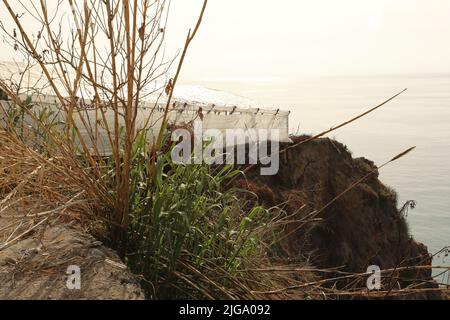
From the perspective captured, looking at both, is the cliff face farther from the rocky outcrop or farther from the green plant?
the rocky outcrop

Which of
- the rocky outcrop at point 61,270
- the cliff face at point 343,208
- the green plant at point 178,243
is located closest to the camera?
the rocky outcrop at point 61,270

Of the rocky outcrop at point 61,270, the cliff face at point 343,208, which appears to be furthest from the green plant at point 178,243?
the cliff face at point 343,208

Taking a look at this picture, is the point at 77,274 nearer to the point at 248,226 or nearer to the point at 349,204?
the point at 248,226

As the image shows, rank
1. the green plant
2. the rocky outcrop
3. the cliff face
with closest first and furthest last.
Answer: the rocky outcrop
the green plant
the cliff face

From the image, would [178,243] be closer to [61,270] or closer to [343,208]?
[61,270]

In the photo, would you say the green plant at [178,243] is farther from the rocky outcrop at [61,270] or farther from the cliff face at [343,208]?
the cliff face at [343,208]

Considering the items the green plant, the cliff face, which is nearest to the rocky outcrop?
the green plant

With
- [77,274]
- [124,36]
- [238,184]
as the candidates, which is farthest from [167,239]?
[238,184]

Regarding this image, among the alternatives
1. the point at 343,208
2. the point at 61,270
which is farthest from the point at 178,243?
the point at 343,208

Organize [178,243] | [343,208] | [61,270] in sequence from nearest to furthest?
[61,270] → [178,243] → [343,208]

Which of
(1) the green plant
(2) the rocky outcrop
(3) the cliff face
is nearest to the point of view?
(2) the rocky outcrop

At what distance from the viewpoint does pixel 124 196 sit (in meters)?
2.01
